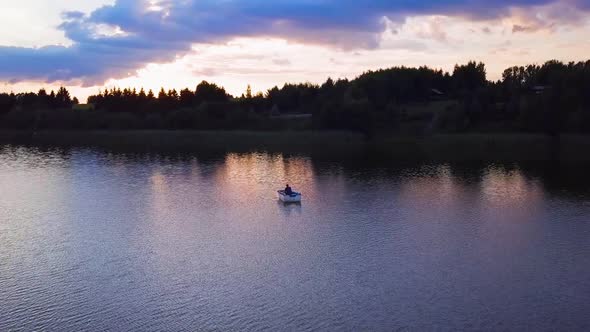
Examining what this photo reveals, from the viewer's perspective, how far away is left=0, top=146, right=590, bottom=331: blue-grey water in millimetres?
20859

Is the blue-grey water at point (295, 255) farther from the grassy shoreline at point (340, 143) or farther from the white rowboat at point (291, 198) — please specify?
the grassy shoreline at point (340, 143)

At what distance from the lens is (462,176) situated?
55.3 meters

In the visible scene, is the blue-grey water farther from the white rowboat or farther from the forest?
the forest

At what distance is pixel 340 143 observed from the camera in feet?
296

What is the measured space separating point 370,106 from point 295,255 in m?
68.5

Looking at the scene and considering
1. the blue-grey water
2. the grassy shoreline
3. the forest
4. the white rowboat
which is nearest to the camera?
the blue-grey water

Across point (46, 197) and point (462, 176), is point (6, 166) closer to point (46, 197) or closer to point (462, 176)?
point (46, 197)

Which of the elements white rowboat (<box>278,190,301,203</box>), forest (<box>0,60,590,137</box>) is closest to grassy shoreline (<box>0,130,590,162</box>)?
forest (<box>0,60,590,137</box>)

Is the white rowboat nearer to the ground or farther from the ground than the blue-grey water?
farther from the ground

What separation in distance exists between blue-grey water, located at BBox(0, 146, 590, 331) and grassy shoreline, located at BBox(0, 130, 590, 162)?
22.7 m

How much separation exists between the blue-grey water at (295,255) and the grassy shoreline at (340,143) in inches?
892

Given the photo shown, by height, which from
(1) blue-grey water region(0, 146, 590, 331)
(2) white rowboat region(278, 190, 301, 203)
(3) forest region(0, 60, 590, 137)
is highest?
(3) forest region(0, 60, 590, 137)

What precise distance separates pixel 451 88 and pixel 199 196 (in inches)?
3285

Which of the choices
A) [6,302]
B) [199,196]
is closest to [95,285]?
[6,302]
